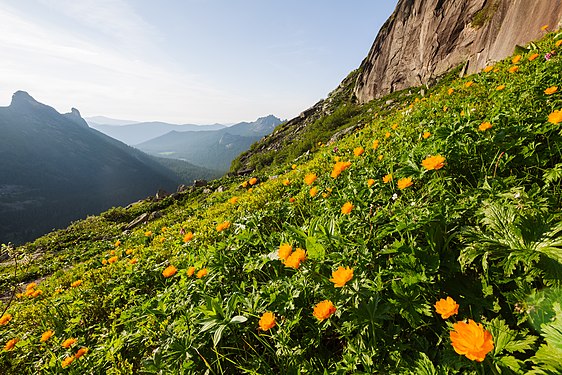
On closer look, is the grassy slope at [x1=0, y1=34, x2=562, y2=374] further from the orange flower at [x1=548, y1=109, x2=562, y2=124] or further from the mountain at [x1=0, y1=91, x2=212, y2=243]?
the mountain at [x1=0, y1=91, x2=212, y2=243]

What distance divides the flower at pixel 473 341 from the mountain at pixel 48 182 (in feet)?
512

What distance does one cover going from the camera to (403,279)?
5.87 ft

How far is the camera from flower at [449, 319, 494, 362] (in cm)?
118

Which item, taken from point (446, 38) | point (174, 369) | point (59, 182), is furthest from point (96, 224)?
point (59, 182)

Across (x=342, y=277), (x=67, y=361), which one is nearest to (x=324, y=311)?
(x=342, y=277)

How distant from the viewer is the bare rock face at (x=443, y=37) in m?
11.8

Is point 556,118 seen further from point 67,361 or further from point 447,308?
point 67,361

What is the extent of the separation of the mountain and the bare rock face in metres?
149

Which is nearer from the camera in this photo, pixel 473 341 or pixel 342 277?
pixel 473 341

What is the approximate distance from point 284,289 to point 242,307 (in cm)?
42

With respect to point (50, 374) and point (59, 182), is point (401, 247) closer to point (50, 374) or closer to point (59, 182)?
point (50, 374)

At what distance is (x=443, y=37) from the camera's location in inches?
1113

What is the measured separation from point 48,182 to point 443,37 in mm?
213610

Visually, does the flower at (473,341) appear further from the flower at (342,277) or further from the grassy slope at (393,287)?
the flower at (342,277)
